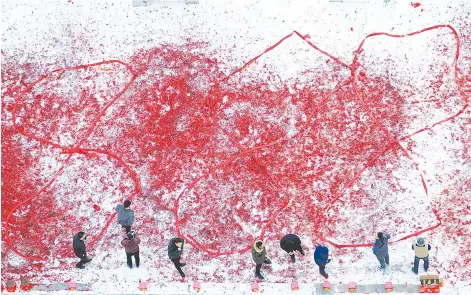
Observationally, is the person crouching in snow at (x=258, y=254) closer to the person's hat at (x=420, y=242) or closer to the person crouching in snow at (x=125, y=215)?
the person crouching in snow at (x=125, y=215)

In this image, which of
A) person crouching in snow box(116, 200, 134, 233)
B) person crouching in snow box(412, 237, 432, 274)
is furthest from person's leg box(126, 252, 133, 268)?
person crouching in snow box(412, 237, 432, 274)

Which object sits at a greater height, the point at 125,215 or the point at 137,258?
the point at 125,215

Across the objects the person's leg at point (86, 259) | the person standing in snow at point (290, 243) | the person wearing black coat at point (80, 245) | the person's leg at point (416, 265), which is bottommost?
the person's leg at point (416, 265)

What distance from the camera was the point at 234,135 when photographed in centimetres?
2034

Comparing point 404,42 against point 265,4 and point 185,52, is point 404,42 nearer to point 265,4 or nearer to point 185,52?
point 265,4

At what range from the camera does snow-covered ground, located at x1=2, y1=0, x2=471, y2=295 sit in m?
19.0

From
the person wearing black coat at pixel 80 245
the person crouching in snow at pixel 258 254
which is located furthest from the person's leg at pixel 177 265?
the person wearing black coat at pixel 80 245

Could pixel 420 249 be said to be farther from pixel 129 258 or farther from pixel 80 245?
pixel 80 245

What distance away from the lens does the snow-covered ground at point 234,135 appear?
19.0 metres

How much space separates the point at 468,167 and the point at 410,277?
343cm

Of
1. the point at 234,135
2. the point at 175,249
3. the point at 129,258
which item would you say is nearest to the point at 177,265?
the point at 175,249

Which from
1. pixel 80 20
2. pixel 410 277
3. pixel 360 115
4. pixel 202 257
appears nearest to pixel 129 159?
pixel 202 257

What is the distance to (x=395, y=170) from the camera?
19641mm

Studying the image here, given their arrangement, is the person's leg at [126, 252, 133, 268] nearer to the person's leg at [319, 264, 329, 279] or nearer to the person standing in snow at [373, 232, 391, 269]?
the person's leg at [319, 264, 329, 279]
